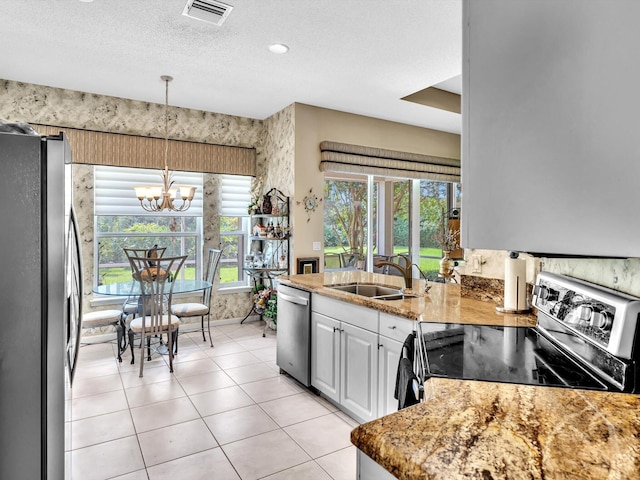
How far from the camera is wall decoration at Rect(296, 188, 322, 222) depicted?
189 inches

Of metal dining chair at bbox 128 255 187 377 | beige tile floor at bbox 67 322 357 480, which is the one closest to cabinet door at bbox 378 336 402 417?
beige tile floor at bbox 67 322 357 480

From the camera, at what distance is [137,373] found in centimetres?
359

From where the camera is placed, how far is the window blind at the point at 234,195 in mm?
5336

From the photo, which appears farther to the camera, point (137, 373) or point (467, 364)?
point (137, 373)

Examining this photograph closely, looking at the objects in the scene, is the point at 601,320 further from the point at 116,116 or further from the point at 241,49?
the point at 116,116

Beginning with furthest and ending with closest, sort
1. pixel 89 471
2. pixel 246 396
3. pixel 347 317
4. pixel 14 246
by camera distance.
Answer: pixel 246 396 < pixel 347 317 < pixel 89 471 < pixel 14 246

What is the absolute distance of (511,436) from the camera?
2.59ft

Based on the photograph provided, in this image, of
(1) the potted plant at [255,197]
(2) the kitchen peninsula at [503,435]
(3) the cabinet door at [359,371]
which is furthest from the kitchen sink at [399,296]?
(1) the potted plant at [255,197]

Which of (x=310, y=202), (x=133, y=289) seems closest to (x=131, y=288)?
(x=133, y=289)

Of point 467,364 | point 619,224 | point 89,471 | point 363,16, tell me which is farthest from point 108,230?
point 619,224

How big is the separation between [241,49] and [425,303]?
2525 millimetres

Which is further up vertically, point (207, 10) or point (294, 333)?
point (207, 10)

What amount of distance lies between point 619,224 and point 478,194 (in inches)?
14.5

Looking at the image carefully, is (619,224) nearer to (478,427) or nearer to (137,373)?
(478,427)
